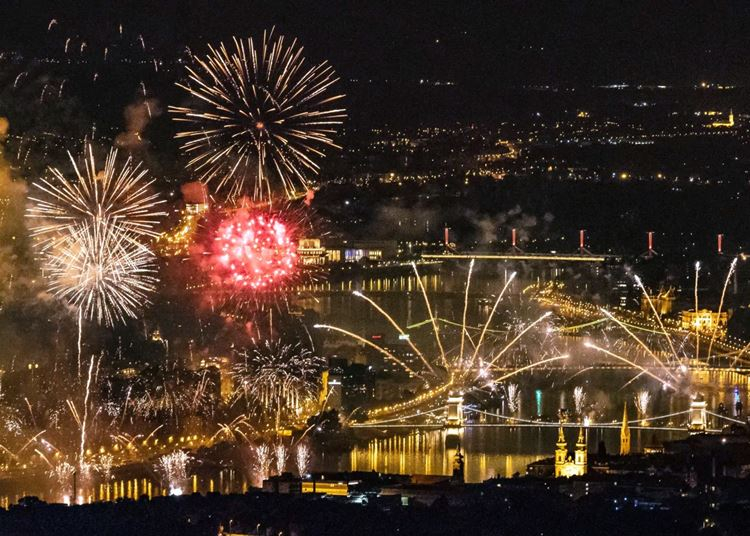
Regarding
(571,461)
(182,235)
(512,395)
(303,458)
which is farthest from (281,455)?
(182,235)

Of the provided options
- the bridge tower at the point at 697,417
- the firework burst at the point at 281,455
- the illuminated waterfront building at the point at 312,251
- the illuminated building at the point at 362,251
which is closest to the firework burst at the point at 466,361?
the bridge tower at the point at 697,417

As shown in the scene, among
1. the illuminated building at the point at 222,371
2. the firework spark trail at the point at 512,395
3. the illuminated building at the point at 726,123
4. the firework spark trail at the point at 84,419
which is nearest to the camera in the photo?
the firework spark trail at the point at 84,419

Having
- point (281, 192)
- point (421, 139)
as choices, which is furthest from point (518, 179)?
point (281, 192)

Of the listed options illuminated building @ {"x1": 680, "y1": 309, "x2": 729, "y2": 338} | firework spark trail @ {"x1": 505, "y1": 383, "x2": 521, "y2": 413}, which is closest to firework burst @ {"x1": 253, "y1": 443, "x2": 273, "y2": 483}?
firework spark trail @ {"x1": 505, "y1": 383, "x2": 521, "y2": 413}

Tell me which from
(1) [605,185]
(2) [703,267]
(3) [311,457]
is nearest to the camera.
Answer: (3) [311,457]

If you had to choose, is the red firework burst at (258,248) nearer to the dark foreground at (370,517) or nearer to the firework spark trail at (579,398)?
the firework spark trail at (579,398)

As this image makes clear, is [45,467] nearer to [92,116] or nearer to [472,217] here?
[92,116]

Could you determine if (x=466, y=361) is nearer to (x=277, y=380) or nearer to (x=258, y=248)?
(x=277, y=380)
